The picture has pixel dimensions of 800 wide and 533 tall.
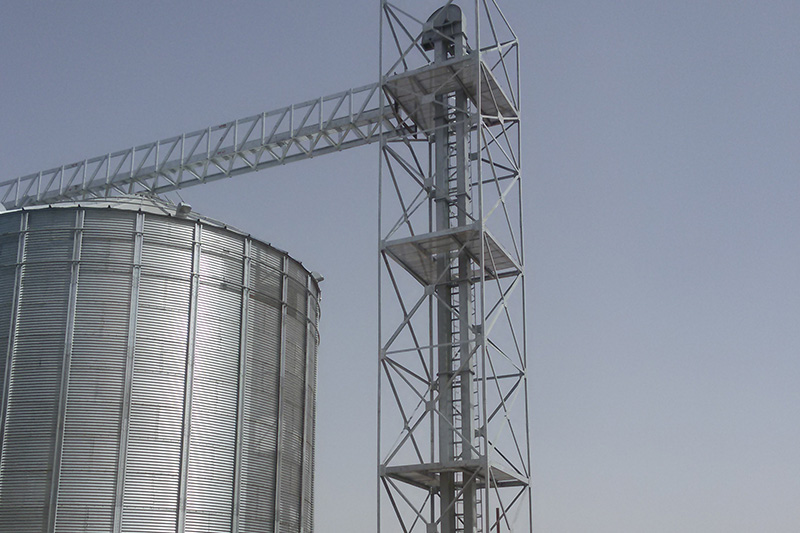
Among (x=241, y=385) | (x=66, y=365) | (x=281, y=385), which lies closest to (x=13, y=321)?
(x=66, y=365)

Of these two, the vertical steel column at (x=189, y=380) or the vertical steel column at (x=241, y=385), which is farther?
the vertical steel column at (x=241, y=385)

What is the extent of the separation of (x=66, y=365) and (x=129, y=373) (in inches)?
75.3

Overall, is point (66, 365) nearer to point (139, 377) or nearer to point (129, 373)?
point (129, 373)

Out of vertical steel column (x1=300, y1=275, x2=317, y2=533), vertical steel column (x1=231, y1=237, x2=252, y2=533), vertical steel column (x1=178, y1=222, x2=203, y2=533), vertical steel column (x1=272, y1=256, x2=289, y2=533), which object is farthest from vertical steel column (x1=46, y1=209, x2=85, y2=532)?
vertical steel column (x1=300, y1=275, x2=317, y2=533)

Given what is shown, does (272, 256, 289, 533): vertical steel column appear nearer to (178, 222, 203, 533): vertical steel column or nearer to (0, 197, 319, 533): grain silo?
(0, 197, 319, 533): grain silo

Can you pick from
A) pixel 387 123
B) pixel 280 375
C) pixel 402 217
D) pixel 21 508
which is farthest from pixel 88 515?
pixel 387 123

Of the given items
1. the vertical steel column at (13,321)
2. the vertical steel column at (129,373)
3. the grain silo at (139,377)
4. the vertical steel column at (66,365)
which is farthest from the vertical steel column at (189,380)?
the vertical steel column at (13,321)

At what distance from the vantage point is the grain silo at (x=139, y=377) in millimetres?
29547

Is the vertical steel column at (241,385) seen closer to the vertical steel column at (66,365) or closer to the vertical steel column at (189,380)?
the vertical steel column at (189,380)

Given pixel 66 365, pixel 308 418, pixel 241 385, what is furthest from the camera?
pixel 308 418

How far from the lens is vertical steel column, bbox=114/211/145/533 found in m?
29.3

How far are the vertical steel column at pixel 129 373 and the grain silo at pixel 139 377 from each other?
0.03 m

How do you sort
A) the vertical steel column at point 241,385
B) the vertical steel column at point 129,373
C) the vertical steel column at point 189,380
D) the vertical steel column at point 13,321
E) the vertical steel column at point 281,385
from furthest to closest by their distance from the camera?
the vertical steel column at point 281,385, the vertical steel column at point 241,385, the vertical steel column at point 13,321, the vertical steel column at point 189,380, the vertical steel column at point 129,373

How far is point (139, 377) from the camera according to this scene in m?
30.6
